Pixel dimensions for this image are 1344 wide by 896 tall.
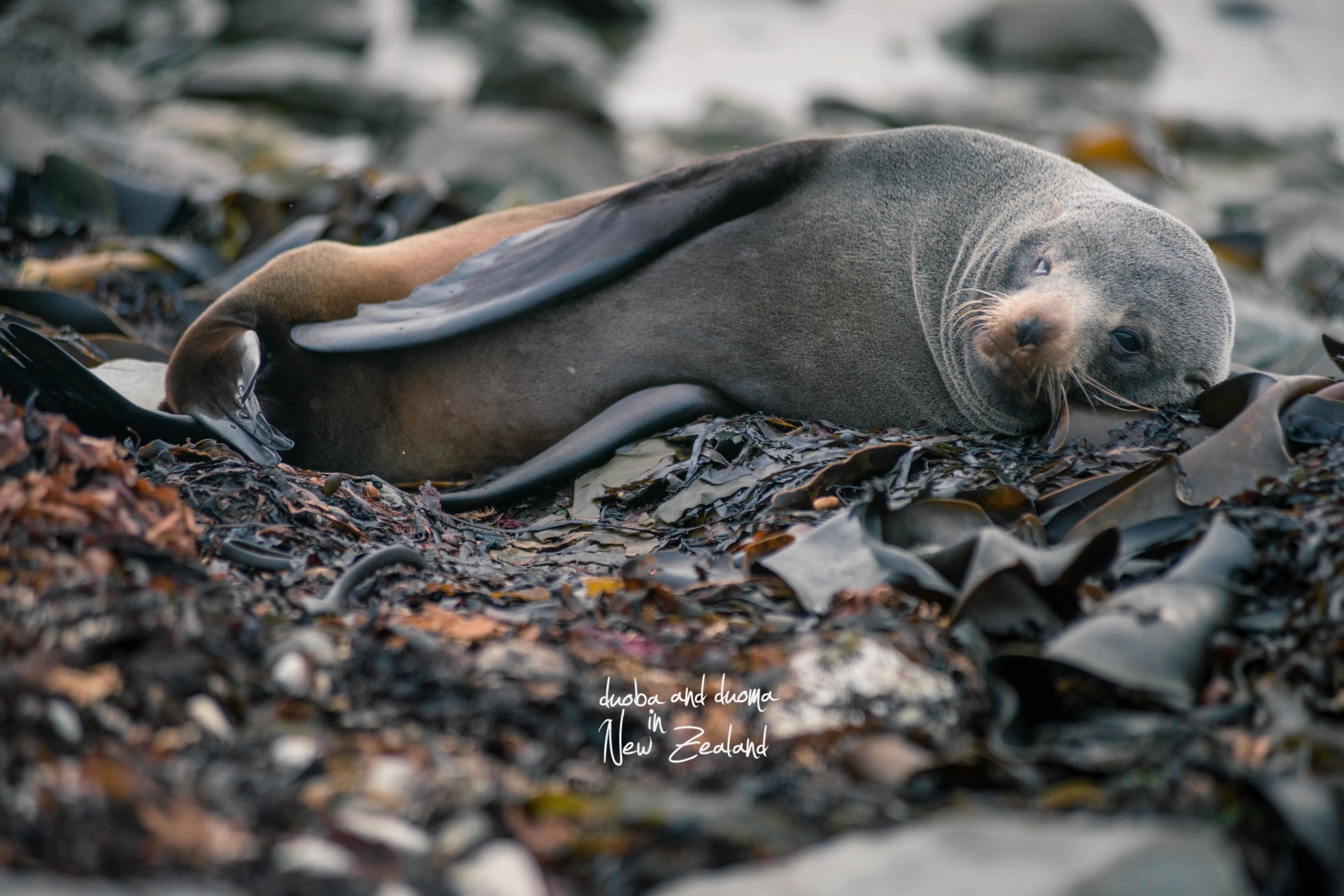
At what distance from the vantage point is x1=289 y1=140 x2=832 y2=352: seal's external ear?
4148mm

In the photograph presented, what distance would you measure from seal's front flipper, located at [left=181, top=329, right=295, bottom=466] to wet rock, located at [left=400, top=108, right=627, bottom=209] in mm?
4800

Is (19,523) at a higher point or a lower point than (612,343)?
higher

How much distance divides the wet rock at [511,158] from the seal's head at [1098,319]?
538 cm

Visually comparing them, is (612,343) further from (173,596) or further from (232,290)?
(173,596)

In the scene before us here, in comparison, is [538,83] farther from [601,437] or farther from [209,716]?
[209,716]

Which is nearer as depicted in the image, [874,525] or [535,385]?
[874,525]

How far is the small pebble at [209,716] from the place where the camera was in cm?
173

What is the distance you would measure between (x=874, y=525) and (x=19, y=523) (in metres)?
1.87

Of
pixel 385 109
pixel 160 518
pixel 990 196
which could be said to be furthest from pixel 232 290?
pixel 385 109

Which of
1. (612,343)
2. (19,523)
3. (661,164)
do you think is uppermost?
(19,523)

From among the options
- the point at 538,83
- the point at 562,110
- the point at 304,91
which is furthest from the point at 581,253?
the point at 304,91

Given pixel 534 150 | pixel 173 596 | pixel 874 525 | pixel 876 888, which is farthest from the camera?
pixel 534 150

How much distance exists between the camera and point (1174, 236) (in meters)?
3.97

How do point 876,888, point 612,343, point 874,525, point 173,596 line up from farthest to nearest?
point 612,343, point 874,525, point 173,596, point 876,888
